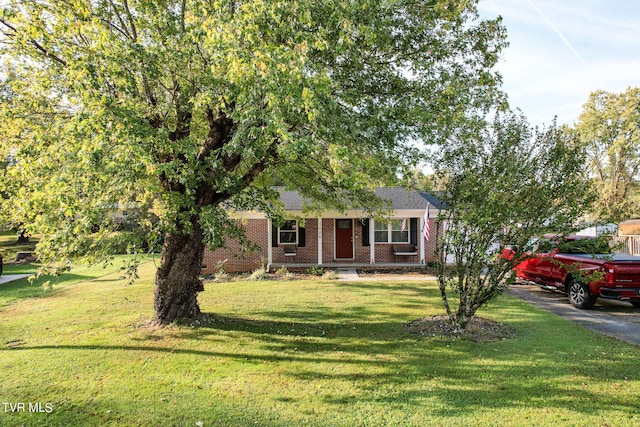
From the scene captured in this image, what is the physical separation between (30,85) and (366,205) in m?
8.42

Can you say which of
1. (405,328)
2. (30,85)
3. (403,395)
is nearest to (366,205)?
(405,328)

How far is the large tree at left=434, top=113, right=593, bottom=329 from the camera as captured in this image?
6.69 metres

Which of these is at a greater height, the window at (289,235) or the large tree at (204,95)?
the large tree at (204,95)

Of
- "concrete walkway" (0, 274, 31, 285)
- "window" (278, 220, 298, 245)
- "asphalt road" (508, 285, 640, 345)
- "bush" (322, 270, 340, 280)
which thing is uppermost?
"window" (278, 220, 298, 245)

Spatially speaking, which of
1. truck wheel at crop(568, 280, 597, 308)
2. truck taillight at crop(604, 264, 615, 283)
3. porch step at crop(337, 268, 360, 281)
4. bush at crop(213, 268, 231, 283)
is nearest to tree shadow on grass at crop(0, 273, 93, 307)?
bush at crop(213, 268, 231, 283)

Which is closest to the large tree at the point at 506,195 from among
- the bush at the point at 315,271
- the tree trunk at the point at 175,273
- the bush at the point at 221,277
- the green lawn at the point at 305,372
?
the green lawn at the point at 305,372

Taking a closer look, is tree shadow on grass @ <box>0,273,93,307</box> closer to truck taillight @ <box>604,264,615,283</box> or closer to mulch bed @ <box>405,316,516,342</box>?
mulch bed @ <box>405,316,516,342</box>

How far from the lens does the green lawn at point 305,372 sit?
448 centimetres

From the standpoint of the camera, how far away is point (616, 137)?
117 feet

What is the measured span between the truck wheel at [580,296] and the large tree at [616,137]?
28.6 metres

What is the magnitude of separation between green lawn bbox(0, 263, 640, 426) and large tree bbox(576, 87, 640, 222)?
33.8 meters

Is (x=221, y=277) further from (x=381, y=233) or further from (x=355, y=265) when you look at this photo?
(x=381, y=233)

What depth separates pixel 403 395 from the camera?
196 inches

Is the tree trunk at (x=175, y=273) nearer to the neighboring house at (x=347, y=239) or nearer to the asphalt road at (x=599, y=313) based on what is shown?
the asphalt road at (x=599, y=313)
